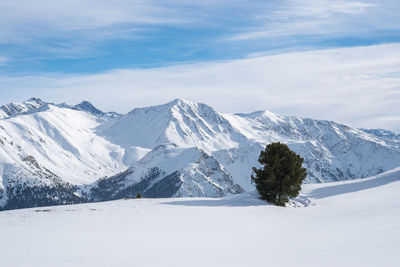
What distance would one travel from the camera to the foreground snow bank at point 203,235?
58.4ft

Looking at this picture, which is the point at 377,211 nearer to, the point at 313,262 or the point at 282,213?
the point at 282,213

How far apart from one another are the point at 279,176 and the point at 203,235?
65.3 ft

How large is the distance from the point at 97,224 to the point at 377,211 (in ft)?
74.4

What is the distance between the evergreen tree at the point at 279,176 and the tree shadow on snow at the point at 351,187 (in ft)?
31.9

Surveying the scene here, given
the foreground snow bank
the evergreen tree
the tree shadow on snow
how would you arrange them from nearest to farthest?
the foreground snow bank → the evergreen tree → the tree shadow on snow

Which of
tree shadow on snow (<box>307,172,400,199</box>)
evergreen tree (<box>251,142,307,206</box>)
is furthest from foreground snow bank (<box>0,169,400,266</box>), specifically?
tree shadow on snow (<box>307,172,400,199</box>)

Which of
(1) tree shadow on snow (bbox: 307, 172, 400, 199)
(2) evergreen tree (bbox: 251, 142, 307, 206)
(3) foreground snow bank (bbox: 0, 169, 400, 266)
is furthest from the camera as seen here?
(1) tree shadow on snow (bbox: 307, 172, 400, 199)

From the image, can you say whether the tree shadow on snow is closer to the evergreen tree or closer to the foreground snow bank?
the evergreen tree

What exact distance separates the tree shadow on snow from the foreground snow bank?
39.8 feet

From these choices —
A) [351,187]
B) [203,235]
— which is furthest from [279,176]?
[351,187]

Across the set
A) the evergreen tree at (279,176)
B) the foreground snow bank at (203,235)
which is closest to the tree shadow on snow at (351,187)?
the evergreen tree at (279,176)

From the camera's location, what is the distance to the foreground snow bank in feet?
58.4

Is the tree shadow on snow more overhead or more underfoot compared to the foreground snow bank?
more underfoot

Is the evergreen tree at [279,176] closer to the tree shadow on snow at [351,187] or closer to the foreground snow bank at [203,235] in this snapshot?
the foreground snow bank at [203,235]
